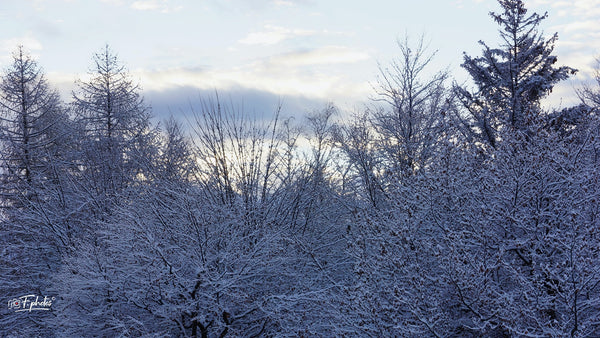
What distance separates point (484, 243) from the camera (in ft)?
24.2

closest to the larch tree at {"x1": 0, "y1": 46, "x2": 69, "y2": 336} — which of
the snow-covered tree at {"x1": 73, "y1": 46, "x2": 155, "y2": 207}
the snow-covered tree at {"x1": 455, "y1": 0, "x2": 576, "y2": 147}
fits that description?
the snow-covered tree at {"x1": 73, "y1": 46, "x2": 155, "y2": 207}

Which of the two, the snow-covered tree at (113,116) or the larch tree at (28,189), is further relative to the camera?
the snow-covered tree at (113,116)

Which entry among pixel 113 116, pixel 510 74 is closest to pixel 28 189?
pixel 113 116

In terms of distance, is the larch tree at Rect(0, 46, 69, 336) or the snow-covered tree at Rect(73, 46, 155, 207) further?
the snow-covered tree at Rect(73, 46, 155, 207)

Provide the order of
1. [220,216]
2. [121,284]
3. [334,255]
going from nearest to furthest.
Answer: [121,284] < [220,216] < [334,255]

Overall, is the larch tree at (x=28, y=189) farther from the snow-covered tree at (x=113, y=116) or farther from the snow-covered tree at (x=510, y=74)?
the snow-covered tree at (x=510, y=74)

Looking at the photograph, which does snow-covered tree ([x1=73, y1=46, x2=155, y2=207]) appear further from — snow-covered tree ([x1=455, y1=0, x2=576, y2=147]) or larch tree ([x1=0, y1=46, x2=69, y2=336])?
snow-covered tree ([x1=455, y1=0, x2=576, y2=147])

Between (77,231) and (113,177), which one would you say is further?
(113,177)

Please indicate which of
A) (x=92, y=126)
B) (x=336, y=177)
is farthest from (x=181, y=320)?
(x=92, y=126)

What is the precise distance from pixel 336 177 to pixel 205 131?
1048cm

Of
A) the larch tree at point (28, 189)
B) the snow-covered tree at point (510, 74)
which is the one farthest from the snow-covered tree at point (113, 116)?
the snow-covered tree at point (510, 74)

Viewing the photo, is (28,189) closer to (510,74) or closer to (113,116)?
(113,116)

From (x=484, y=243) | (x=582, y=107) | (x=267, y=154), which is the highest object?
(x=582, y=107)

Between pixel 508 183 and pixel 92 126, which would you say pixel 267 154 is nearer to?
pixel 508 183
